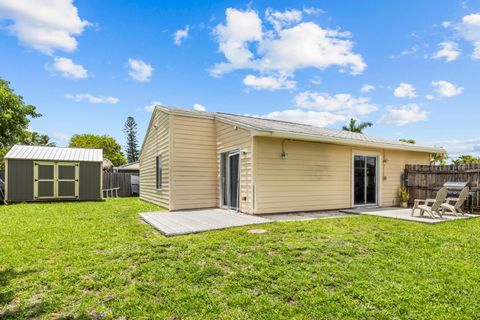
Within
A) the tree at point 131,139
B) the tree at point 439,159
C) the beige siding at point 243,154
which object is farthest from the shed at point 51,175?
the tree at point 131,139

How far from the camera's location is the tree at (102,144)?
4219 centimetres

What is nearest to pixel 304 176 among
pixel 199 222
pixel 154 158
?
pixel 199 222

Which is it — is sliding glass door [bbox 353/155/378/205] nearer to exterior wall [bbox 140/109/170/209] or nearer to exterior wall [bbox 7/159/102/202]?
exterior wall [bbox 140/109/170/209]

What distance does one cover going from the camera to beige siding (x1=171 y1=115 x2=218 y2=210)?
9.43 m

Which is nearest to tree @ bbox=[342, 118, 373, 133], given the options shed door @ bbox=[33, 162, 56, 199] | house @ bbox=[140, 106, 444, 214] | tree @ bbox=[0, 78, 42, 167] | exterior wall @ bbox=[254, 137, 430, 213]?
house @ bbox=[140, 106, 444, 214]

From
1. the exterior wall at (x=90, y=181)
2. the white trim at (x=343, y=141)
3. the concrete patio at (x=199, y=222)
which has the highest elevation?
the white trim at (x=343, y=141)

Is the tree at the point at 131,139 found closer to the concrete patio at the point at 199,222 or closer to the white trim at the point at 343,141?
the concrete patio at the point at 199,222

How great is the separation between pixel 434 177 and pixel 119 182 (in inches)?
655

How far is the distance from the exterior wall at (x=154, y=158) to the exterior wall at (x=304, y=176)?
355cm

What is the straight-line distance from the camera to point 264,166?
803 cm

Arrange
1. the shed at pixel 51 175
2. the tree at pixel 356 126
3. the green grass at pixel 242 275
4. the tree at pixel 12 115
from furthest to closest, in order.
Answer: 1. the tree at pixel 356 126
2. the tree at pixel 12 115
3. the shed at pixel 51 175
4. the green grass at pixel 242 275

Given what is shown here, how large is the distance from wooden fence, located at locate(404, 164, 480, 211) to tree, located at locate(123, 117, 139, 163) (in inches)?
1801

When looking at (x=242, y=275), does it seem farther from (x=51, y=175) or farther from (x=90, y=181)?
(x=51, y=175)

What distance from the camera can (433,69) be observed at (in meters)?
10.9
